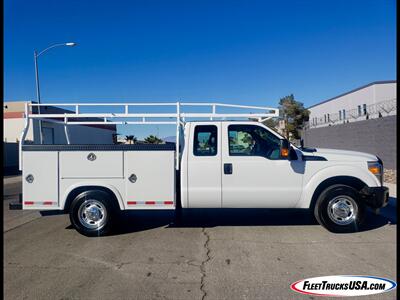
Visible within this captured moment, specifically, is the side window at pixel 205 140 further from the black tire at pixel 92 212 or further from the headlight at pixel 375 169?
the headlight at pixel 375 169

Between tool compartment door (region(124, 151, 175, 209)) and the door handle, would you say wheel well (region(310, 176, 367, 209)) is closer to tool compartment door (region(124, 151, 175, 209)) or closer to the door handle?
the door handle

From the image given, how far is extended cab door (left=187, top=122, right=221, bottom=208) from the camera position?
5953 millimetres

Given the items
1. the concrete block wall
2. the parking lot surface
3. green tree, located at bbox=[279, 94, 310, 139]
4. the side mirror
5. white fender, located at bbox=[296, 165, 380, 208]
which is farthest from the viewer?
green tree, located at bbox=[279, 94, 310, 139]

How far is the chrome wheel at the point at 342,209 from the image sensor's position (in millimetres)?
5910

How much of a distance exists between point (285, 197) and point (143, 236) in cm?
267

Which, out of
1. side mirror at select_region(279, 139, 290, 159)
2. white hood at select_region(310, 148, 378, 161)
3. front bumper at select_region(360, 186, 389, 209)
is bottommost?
front bumper at select_region(360, 186, 389, 209)

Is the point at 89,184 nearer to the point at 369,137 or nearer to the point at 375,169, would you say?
the point at 375,169

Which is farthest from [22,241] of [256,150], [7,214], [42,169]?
[256,150]

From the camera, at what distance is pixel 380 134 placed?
16.0 meters

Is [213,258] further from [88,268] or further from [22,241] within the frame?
[22,241]

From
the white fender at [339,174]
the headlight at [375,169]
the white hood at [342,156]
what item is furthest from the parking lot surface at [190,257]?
the white hood at [342,156]

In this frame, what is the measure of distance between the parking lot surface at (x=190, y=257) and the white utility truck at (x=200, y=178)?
0.52 m

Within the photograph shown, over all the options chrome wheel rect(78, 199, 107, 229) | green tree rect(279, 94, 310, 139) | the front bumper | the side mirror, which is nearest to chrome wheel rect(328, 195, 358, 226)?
the front bumper

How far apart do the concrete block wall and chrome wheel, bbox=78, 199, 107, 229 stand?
1287cm
